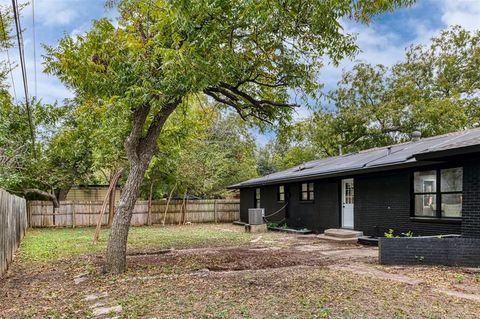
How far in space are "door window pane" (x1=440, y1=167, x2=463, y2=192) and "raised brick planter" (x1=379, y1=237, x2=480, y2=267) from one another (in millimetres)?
1938

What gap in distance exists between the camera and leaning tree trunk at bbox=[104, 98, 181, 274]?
22.0 feet

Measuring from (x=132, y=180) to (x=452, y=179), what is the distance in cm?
729

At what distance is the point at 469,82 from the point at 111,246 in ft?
74.8

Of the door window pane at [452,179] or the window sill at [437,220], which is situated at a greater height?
the door window pane at [452,179]

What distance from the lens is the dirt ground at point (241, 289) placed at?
4418 millimetres

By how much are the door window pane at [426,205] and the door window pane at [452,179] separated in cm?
49

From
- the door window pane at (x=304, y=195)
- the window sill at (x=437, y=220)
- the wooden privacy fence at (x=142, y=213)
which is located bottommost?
the wooden privacy fence at (x=142, y=213)

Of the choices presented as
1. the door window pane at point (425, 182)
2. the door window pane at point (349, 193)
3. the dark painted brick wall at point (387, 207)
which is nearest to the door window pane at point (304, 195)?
the door window pane at point (349, 193)

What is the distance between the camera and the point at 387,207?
1101 centimetres

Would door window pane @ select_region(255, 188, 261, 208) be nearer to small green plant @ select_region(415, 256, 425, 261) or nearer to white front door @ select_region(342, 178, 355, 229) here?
white front door @ select_region(342, 178, 355, 229)

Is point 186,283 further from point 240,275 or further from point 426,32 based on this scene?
point 426,32

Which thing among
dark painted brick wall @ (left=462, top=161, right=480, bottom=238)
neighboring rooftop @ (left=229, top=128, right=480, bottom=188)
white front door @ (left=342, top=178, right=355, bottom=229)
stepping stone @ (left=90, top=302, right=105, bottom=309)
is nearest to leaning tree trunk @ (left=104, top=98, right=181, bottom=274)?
stepping stone @ (left=90, top=302, right=105, bottom=309)

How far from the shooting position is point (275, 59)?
24.6ft

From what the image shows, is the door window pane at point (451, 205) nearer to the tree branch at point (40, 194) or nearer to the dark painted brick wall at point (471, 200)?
the dark painted brick wall at point (471, 200)
